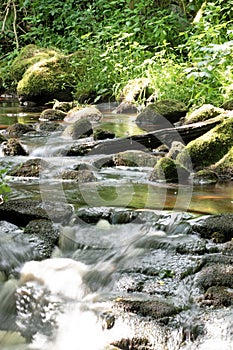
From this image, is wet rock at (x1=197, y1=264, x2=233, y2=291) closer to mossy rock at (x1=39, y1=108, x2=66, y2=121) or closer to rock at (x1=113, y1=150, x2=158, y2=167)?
rock at (x1=113, y1=150, x2=158, y2=167)

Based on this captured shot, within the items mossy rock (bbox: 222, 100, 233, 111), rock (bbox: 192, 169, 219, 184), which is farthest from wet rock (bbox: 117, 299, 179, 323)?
mossy rock (bbox: 222, 100, 233, 111)

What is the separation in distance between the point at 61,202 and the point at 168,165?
1.35 m

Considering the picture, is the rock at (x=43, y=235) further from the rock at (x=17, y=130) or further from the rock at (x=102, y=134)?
the rock at (x=17, y=130)

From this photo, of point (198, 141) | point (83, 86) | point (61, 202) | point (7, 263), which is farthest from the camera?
point (83, 86)

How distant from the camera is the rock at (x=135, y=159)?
6.34 metres

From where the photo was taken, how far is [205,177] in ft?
19.1

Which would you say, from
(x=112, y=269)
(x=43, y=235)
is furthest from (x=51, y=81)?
(x=112, y=269)

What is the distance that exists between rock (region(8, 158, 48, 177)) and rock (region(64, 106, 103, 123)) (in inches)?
116

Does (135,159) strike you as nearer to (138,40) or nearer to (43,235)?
(43,235)

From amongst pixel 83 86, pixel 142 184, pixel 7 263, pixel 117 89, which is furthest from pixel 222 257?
pixel 83 86

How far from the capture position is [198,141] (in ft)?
20.8

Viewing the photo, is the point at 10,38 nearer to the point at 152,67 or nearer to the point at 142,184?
the point at 152,67

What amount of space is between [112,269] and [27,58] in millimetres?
10238

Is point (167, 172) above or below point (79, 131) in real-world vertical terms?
above
